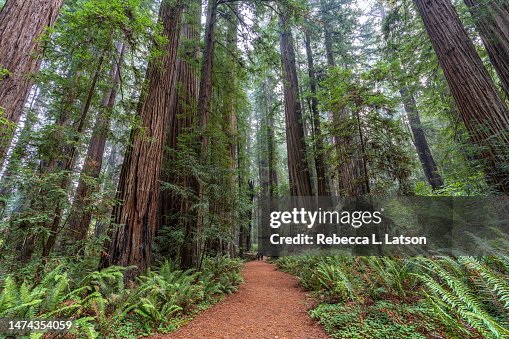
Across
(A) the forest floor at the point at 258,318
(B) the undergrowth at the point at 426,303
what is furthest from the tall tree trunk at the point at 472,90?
(A) the forest floor at the point at 258,318

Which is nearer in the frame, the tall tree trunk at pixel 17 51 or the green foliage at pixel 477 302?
the green foliage at pixel 477 302

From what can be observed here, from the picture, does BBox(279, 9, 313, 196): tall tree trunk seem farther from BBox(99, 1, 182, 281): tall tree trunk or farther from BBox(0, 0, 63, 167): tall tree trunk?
BBox(0, 0, 63, 167): tall tree trunk

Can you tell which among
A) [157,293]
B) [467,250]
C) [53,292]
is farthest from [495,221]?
[53,292]

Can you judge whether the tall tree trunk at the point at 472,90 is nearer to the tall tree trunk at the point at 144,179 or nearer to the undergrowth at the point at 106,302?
the undergrowth at the point at 106,302

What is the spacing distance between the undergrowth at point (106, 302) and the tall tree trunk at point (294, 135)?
205 inches

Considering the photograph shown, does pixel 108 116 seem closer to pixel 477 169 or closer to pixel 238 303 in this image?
pixel 238 303

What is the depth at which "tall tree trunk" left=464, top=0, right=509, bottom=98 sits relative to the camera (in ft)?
13.8

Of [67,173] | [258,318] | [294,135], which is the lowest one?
[258,318]

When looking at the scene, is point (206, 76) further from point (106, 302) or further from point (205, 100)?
point (106, 302)

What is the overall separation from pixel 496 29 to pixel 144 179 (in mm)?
7468

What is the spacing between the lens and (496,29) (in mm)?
4355

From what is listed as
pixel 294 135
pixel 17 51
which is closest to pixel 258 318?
pixel 17 51

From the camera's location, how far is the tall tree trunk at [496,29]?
166 inches

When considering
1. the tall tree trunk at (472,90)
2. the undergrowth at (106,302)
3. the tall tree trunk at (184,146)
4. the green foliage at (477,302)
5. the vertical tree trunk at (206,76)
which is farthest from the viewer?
the vertical tree trunk at (206,76)
